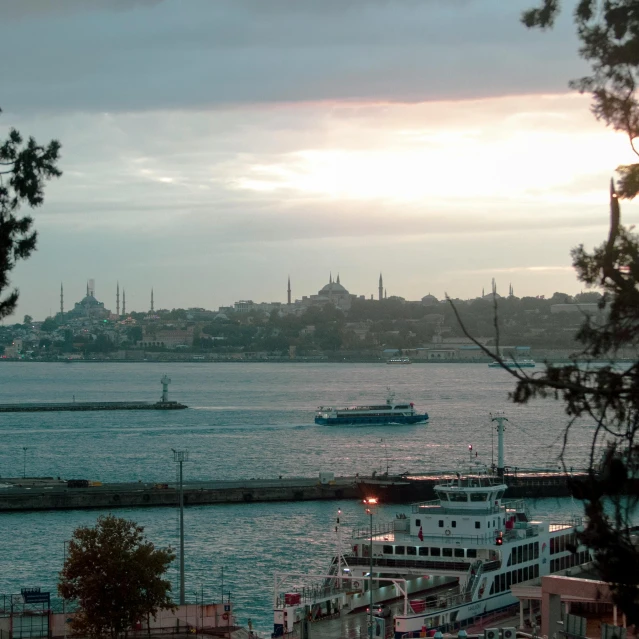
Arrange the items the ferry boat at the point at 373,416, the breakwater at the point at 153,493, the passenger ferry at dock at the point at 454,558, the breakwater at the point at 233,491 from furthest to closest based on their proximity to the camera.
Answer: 1. the ferry boat at the point at 373,416
2. the breakwater at the point at 233,491
3. the breakwater at the point at 153,493
4. the passenger ferry at dock at the point at 454,558

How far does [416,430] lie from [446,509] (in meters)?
39.5

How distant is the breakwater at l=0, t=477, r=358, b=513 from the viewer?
3203cm

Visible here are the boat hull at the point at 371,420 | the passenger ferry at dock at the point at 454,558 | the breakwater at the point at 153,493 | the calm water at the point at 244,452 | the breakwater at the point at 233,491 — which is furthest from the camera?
the boat hull at the point at 371,420

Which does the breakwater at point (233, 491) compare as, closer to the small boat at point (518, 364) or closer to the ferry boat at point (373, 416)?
the small boat at point (518, 364)

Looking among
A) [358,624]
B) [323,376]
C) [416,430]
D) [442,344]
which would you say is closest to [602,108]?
[358,624]

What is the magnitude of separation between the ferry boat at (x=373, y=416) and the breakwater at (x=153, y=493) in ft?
79.5

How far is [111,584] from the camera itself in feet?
48.1

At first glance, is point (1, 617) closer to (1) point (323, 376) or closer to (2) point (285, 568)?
(2) point (285, 568)

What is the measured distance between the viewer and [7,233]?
8289 millimetres

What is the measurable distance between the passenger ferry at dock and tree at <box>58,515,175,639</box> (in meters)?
1.87

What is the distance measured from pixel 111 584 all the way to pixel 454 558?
5360mm

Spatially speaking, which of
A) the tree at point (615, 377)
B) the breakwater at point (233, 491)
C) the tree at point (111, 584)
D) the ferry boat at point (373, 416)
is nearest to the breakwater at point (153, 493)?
the breakwater at point (233, 491)

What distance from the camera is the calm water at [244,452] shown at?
24328 millimetres

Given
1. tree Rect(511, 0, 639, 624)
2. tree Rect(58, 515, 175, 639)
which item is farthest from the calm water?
tree Rect(58, 515, 175, 639)
